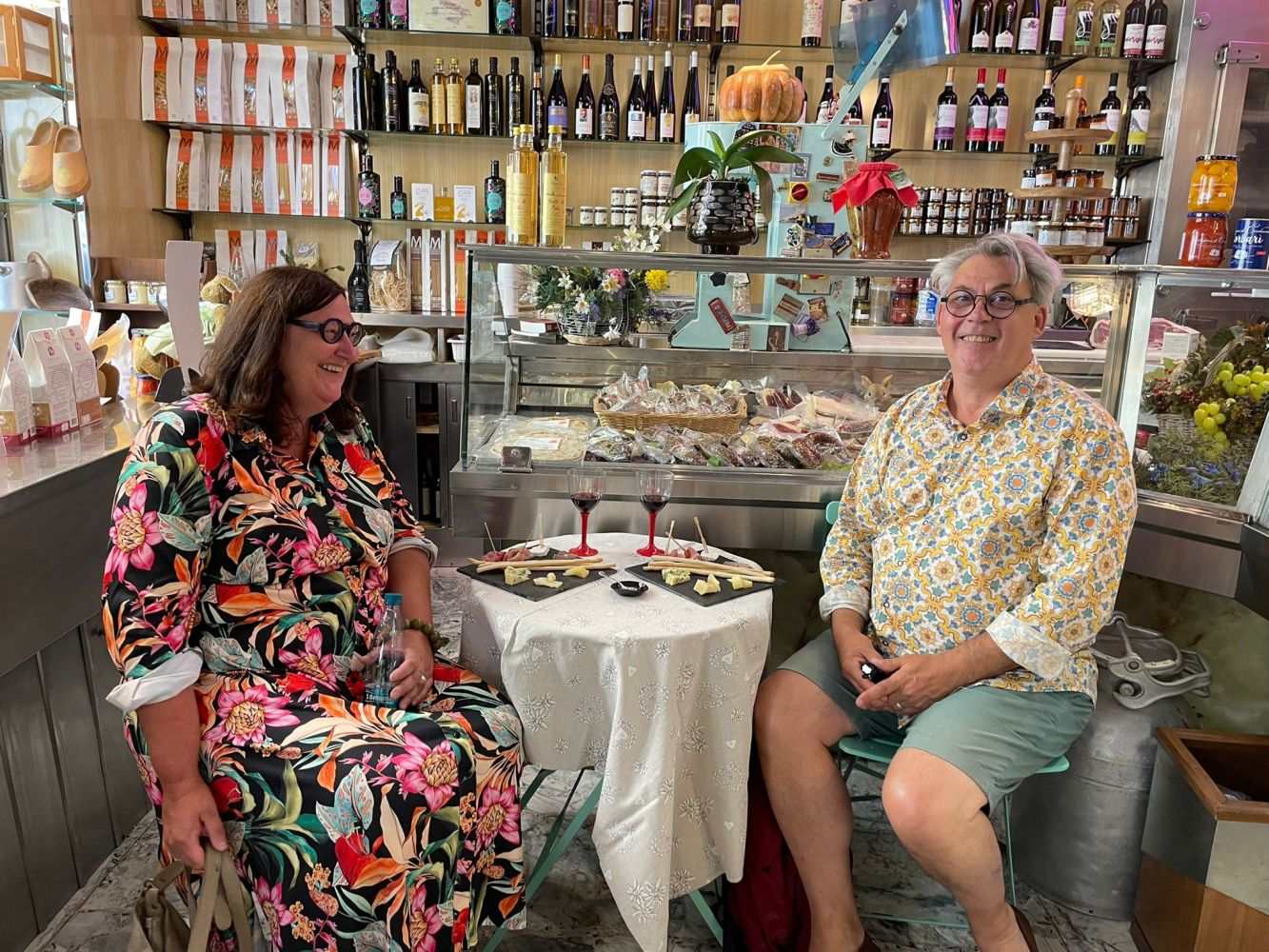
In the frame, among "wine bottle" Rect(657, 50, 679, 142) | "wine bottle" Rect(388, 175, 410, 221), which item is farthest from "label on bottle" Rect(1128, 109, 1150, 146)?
"wine bottle" Rect(388, 175, 410, 221)

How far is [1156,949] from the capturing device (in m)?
1.91

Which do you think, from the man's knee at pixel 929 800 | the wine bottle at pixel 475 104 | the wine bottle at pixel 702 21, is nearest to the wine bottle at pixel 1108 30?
the wine bottle at pixel 702 21

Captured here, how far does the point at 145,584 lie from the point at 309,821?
45 cm

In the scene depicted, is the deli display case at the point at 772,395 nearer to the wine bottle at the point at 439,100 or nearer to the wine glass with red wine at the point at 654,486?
the wine glass with red wine at the point at 654,486

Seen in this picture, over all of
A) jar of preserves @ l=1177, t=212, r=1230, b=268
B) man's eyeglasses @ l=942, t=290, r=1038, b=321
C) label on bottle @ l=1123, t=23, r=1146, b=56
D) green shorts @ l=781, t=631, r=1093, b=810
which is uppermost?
label on bottle @ l=1123, t=23, r=1146, b=56

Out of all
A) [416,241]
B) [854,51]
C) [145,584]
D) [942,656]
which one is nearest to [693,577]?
[942,656]

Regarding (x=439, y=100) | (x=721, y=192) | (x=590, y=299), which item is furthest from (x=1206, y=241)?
(x=439, y=100)

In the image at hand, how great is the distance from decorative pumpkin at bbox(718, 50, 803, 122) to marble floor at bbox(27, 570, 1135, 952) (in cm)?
165

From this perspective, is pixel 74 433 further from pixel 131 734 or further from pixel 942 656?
pixel 942 656

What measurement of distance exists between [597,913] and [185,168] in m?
4.46

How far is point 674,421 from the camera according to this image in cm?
254

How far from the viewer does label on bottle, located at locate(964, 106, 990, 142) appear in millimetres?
4691

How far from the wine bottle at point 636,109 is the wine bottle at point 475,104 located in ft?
2.49

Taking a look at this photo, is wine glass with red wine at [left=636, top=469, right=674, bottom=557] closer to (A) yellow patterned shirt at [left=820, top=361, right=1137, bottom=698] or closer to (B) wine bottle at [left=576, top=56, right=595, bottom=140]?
(A) yellow patterned shirt at [left=820, top=361, right=1137, bottom=698]
